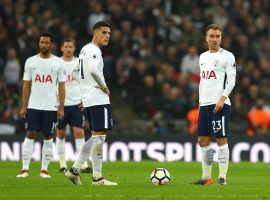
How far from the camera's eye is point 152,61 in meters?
25.9

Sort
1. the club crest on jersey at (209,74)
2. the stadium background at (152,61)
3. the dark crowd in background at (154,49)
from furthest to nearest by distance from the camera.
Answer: the dark crowd in background at (154,49)
the stadium background at (152,61)
the club crest on jersey at (209,74)

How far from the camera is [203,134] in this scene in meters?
13.9

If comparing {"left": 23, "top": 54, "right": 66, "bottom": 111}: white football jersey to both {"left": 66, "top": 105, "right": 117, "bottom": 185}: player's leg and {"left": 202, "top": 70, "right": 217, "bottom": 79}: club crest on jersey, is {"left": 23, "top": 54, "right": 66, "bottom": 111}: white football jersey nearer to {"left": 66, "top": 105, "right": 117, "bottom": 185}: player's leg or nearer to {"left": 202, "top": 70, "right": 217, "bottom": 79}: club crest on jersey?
{"left": 66, "top": 105, "right": 117, "bottom": 185}: player's leg

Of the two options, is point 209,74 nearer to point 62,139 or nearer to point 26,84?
point 26,84

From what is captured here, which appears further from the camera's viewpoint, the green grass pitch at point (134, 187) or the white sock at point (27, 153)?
the white sock at point (27, 153)

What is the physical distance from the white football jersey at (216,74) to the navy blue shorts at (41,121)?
3.05 m

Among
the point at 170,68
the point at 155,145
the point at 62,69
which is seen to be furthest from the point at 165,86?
the point at 62,69

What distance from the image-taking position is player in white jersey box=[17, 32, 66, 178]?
616 inches

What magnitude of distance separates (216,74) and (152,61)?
12112mm

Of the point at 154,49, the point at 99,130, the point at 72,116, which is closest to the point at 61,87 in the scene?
the point at 72,116

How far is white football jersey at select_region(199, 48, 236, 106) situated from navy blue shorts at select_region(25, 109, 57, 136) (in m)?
3.05

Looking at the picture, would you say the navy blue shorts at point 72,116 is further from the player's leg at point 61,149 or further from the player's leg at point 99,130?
the player's leg at point 99,130

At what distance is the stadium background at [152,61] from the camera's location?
2252 cm

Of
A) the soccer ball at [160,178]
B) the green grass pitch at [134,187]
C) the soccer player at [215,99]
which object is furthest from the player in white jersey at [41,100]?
the soccer player at [215,99]
